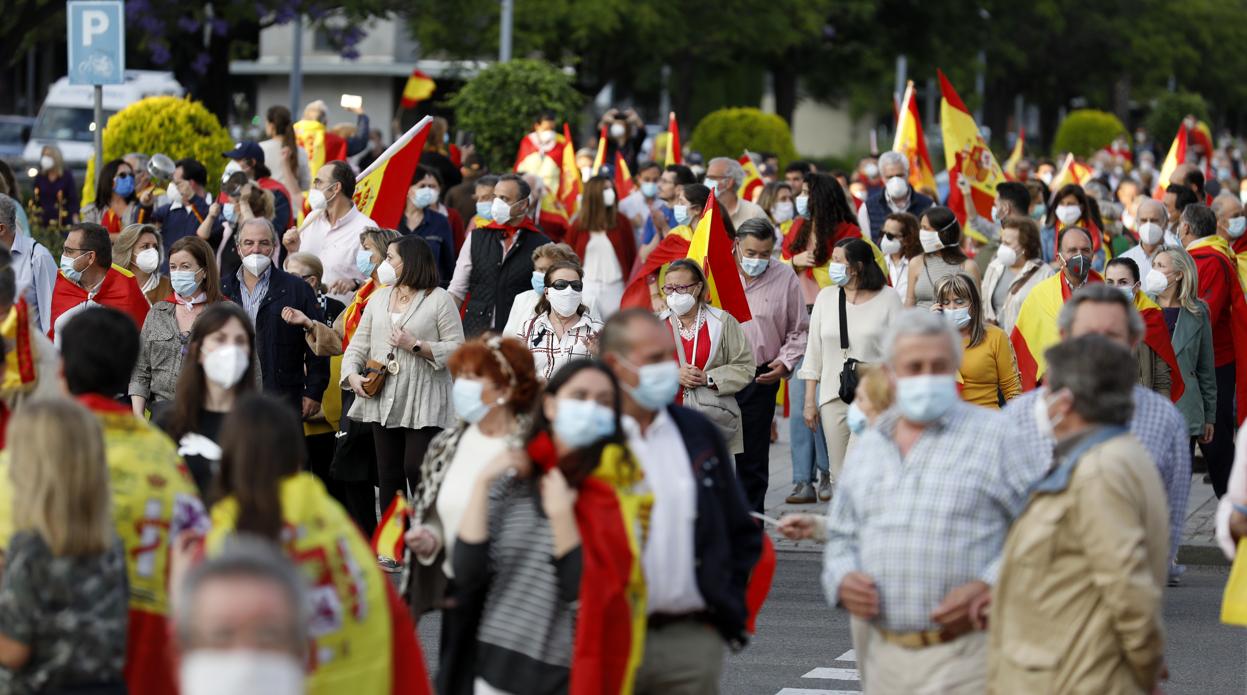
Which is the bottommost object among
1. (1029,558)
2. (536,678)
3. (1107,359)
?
(536,678)

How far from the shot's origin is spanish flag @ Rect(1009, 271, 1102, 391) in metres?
11.6

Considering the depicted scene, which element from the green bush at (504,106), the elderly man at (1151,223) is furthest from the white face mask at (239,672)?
the green bush at (504,106)

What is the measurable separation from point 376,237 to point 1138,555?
6.99m

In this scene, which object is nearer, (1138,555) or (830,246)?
(1138,555)

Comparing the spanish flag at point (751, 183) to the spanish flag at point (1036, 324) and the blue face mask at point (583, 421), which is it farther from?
the blue face mask at point (583, 421)

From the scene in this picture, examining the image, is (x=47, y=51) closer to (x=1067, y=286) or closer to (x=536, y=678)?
(x=1067, y=286)

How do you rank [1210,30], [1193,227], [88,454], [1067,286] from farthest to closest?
[1210,30] < [1193,227] < [1067,286] < [88,454]

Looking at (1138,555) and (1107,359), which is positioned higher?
(1107,359)

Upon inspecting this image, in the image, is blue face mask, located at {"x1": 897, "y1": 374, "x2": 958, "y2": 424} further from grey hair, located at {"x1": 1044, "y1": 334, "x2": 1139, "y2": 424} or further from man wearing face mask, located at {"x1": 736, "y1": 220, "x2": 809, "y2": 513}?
man wearing face mask, located at {"x1": 736, "y1": 220, "x2": 809, "y2": 513}

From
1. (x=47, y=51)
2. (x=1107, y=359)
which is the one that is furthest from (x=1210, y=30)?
(x=1107, y=359)

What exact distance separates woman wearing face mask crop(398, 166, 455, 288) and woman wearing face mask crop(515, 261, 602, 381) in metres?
3.87

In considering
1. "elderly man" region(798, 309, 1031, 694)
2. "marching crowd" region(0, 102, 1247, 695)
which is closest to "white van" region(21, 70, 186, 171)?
"marching crowd" region(0, 102, 1247, 695)

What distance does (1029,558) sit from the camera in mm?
5734

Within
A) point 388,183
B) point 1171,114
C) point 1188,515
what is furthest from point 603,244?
point 1171,114
